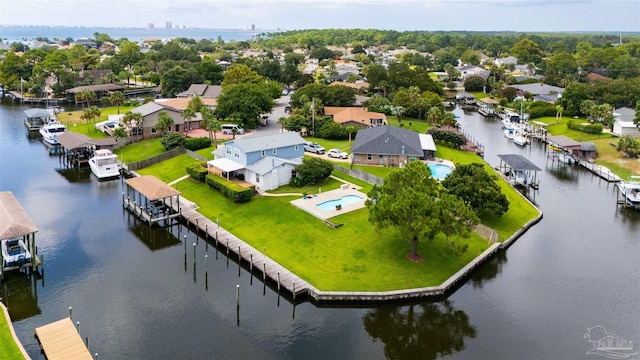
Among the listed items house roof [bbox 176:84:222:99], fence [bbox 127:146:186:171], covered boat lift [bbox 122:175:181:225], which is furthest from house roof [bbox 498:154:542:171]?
house roof [bbox 176:84:222:99]

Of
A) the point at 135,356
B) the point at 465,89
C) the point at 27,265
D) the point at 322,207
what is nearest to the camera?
the point at 135,356

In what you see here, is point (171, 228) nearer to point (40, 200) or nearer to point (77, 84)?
point (40, 200)

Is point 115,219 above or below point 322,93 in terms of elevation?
below

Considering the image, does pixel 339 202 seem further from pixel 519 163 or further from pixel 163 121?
pixel 163 121

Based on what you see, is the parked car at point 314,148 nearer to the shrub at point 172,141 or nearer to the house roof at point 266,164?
the house roof at point 266,164

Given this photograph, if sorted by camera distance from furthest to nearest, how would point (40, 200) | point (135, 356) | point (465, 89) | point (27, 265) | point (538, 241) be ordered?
1. point (465, 89)
2. point (40, 200)
3. point (538, 241)
4. point (27, 265)
5. point (135, 356)

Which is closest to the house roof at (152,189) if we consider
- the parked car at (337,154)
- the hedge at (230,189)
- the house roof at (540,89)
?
the hedge at (230,189)

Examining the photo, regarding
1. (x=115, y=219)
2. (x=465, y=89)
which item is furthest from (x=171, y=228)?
(x=465, y=89)
